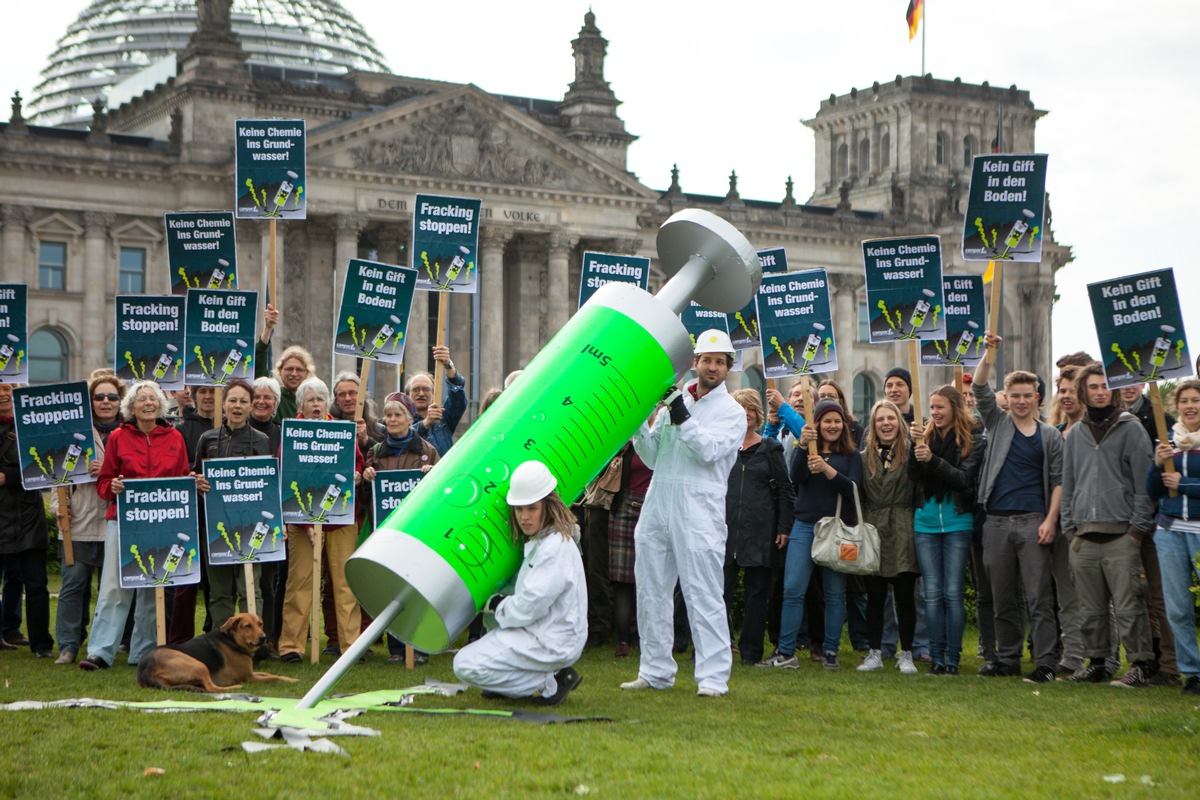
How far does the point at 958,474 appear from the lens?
40.7 feet

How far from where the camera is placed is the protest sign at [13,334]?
1333 cm

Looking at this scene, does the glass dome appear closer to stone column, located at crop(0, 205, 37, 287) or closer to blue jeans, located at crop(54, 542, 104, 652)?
stone column, located at crop(0, 205, 37, 287)

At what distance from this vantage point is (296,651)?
41.6ft

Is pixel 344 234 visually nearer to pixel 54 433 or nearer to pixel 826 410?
pixel 54 433

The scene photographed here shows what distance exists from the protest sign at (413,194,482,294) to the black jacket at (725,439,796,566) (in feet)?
9.52

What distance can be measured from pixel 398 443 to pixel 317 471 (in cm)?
97

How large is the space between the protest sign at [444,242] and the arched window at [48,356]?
41.3 m

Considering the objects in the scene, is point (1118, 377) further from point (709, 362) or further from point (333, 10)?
point (333, 10)

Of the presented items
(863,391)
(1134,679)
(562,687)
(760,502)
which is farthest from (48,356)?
(1134,679)

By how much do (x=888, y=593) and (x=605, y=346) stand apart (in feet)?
16.2

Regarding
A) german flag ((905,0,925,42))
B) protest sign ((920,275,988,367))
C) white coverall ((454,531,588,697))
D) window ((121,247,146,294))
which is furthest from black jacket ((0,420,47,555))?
german flag ((905,0,925,42))

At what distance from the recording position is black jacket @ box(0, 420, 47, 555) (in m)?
13.1

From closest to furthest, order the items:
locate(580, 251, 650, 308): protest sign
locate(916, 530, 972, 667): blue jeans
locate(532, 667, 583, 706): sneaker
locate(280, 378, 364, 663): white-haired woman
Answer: locate(532, 667, 583, 706): sneaker
locate(916, 530, 972, 667): blue jeans
locate(280, 378, 364, 663): white-haired woman
locate(580, 251, 650, 308): protest sign

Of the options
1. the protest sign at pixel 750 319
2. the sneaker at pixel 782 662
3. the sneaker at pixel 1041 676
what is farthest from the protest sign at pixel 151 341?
the sneaker at pixel 1041 676
